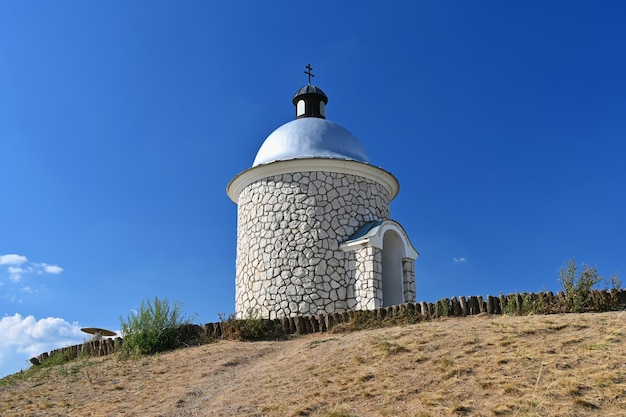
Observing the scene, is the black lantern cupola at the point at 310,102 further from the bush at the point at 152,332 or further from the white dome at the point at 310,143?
the bush at the point at 152,332

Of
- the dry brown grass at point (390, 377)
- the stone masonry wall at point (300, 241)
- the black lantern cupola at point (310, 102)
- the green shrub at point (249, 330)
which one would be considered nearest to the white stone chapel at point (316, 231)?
the stone masonry wall at point (300, 241)

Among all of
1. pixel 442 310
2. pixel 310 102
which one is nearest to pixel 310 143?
pixel 310 102

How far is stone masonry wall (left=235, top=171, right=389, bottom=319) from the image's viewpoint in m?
15.2

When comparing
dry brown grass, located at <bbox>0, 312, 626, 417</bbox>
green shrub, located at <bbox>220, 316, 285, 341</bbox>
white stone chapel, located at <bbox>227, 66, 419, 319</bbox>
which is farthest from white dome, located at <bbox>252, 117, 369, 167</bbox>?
dry brown grass, located at <bbox>0, 312, 626, 417</bbox>

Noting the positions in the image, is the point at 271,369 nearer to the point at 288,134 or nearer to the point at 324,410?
the point at 324,410

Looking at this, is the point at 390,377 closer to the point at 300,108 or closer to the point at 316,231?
the point at 316,231

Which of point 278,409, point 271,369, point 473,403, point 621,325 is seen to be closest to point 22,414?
point 271,369

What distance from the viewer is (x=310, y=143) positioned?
1677 centimetres

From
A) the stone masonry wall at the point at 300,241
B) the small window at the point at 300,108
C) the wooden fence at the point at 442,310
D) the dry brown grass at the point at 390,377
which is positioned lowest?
the dry brown grass at the point at 390,377

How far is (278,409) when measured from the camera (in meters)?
7.12

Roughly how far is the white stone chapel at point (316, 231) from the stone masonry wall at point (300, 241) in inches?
1.0

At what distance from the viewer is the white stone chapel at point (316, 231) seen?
1515cm

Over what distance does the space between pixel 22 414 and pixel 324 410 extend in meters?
5.03

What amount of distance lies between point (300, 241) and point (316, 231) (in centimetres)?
49
